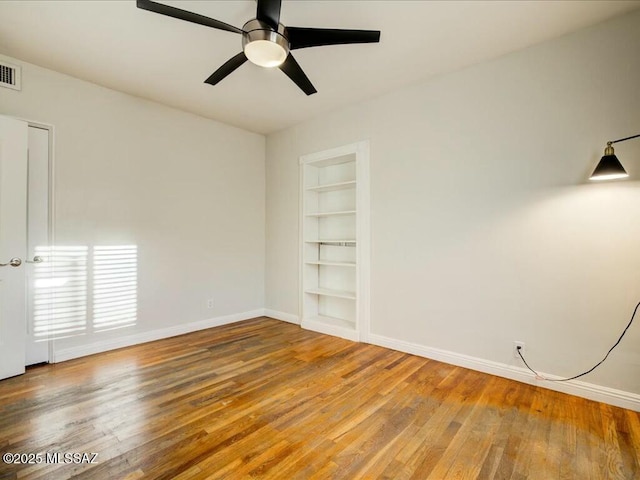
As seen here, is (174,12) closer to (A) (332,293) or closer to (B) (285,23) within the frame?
(B) (285,23)

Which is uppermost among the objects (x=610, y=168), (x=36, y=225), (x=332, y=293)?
(x=610, y=168)

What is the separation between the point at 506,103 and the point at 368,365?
2.72 m

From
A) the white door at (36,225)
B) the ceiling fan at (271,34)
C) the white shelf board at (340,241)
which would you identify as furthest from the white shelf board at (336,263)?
the white door at (36,225)

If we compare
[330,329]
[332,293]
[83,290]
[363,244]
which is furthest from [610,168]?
[83,290]

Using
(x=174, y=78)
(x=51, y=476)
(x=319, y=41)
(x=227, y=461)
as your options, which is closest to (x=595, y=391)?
(x=227, y=461)

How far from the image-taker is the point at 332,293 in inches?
162

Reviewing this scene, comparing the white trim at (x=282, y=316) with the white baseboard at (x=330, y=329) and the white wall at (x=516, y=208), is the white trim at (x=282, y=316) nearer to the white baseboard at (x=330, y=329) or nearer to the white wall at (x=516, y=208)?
the white baseboard at (x=330, y=329)

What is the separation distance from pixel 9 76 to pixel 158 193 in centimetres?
159

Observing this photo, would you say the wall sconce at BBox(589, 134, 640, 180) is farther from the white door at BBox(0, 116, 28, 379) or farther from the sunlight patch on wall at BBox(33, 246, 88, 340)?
the white door at BBox(0, 116, 28, 379)

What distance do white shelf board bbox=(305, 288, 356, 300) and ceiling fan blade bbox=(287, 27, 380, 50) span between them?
271 cm

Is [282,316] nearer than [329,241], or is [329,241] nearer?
[329,241]

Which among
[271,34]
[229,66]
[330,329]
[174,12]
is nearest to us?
[174,12]

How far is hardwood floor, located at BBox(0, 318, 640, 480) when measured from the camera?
169 cm

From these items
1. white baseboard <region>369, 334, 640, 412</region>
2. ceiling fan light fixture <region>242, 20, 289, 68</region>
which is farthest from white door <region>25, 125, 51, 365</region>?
white baseboard <region>369, 334, 640, 412</region>
